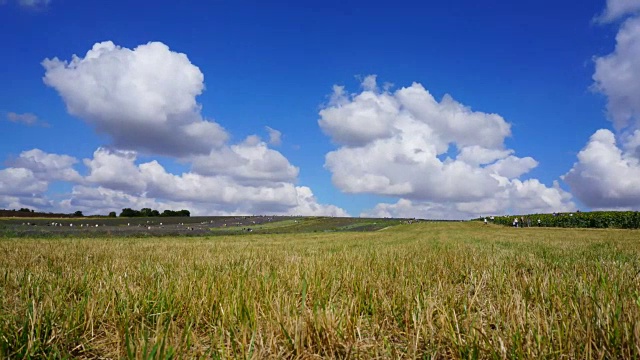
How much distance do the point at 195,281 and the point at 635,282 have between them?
5.42 meters

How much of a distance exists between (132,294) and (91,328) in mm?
919

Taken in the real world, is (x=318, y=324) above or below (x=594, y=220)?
below

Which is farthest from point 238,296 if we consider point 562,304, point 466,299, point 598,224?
point 598,224

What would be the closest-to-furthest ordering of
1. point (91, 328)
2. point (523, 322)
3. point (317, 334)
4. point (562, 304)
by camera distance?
point (317, 334) < point (523, 322) < point (91, 328) < point (562, 304)

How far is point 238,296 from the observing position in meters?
3.81

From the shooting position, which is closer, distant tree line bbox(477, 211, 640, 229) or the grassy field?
the grassy field

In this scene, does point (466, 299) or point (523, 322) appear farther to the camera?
point (466, 299)

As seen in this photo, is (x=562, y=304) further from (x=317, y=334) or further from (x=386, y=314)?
(x=317, y=334)

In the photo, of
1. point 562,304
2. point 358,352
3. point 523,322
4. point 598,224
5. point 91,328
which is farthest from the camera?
point 598,224

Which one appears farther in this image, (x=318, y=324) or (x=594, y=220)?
(x=594, y=220)

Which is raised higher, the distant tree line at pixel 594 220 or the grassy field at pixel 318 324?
the distant tree line at pixel 594 220

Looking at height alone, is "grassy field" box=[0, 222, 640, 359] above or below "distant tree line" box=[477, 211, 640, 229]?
below

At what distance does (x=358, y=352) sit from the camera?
2.52m

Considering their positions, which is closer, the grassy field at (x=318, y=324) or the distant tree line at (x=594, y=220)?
the grassy field at (x=318, y=324)
